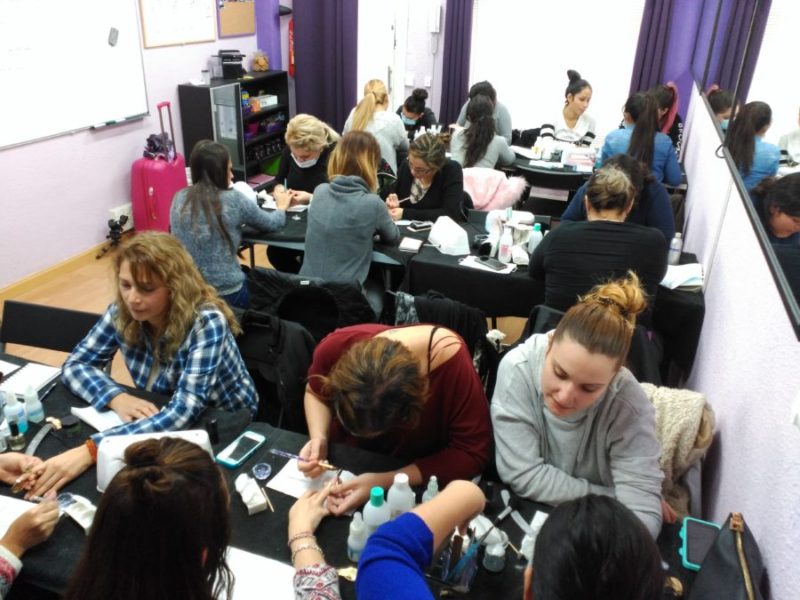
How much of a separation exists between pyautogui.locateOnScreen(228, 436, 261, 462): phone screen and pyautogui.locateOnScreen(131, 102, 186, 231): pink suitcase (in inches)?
145

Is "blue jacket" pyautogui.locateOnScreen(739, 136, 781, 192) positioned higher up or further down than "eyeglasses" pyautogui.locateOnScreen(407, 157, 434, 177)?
higher up

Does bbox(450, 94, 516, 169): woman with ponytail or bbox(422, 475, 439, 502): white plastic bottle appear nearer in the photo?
bbox(422, 475, 439, 502): white plastic bottle

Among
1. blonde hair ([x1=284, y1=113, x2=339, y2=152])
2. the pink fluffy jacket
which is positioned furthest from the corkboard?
the pink fluffy jacket

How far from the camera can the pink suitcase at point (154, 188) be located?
4.89 m

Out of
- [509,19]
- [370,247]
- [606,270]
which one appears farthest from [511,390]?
[509,19]

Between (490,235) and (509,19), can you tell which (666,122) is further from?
(490,235)

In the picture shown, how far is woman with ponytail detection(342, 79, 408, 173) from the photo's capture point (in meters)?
4.62

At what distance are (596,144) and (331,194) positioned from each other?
3.53m

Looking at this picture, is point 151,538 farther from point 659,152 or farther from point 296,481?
point 659,152

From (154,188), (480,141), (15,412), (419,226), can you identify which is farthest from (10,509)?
(154,188)

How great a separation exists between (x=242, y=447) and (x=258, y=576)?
0.45 meters

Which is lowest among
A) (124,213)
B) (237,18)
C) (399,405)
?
(124,213)

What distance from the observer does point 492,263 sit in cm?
310

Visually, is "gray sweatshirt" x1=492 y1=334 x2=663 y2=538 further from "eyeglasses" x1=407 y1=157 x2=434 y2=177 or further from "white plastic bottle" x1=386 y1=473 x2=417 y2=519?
"eyeglasses" x1=407 y1=157 x2=434 y2=177
